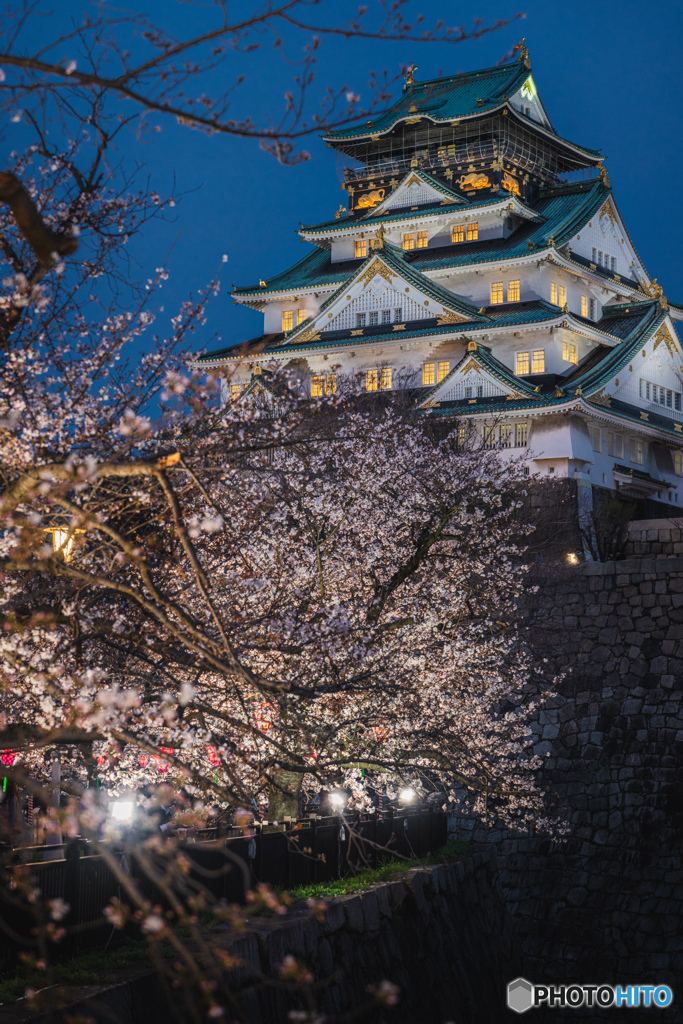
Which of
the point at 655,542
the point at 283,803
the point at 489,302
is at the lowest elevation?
the point at 283,803

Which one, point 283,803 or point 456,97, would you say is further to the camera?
point 456,97

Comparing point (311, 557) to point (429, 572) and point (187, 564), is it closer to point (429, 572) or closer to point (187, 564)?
point (187, 564)

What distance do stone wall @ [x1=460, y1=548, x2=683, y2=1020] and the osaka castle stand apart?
7.08m

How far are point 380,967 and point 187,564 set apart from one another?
5.26 metres

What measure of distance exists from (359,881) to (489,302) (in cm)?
2748

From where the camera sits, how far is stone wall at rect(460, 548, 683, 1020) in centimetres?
2177

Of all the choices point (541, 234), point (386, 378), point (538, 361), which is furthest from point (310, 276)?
point (538, 361)

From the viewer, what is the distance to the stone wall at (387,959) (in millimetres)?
8531

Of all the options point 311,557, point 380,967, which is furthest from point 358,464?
point 380,967

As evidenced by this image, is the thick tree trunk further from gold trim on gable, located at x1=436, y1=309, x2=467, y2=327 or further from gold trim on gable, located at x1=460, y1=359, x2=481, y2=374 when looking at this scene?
gold trim on gable, located at x1=436, y1=309, x2=467, y2=327

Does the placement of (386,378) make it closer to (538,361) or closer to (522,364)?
(522,364)

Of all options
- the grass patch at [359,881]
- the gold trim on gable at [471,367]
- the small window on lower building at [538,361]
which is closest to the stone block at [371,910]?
the grass patch at [359,881]

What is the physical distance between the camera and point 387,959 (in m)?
12.7

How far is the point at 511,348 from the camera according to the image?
36.2 m
